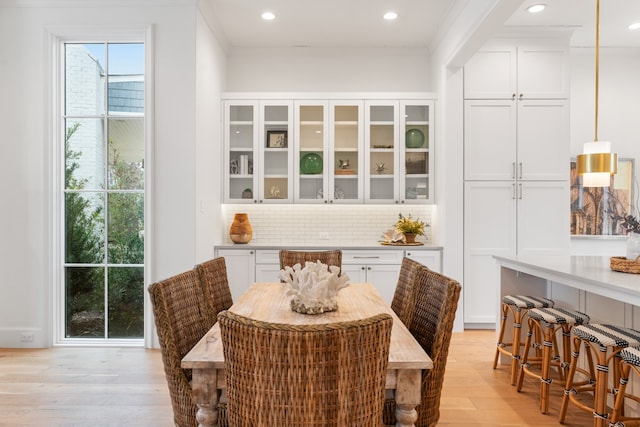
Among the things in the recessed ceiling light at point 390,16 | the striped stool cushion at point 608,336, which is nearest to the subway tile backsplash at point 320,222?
the recessed ceiling light at point 390,16

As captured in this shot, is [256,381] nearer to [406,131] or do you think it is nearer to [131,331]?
[131,331]

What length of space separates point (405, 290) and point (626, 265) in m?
1.40

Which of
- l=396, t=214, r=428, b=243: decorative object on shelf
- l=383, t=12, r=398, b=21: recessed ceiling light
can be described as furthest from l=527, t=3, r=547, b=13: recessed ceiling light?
l=396, t=214, r=428, b=243: decorative object on shelf

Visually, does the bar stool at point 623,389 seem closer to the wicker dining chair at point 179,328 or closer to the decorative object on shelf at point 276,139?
the wicker dining chair at point 179,328

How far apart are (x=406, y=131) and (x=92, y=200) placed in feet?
10.7

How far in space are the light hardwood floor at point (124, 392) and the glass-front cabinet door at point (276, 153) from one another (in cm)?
203

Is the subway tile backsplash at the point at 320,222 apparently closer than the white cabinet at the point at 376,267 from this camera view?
No

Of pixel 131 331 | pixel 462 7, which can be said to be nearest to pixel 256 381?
pixel 131 331

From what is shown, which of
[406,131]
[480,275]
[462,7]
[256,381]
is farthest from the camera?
[406,131]

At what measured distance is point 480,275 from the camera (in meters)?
4.41

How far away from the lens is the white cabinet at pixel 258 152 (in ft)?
15.6

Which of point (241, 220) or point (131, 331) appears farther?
point (241, 220)

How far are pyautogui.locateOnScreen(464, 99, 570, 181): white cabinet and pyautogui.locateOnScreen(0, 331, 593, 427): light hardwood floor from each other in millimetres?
1875

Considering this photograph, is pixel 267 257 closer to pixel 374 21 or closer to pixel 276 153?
pixel 276 153
